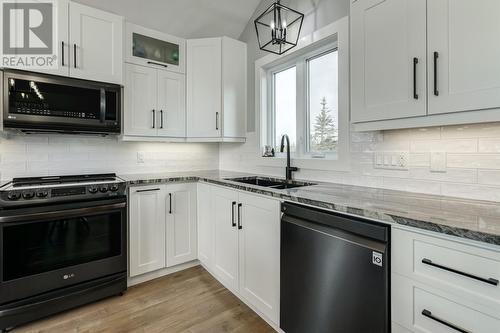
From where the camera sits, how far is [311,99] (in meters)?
2.39

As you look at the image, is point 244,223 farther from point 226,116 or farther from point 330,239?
point 226,116

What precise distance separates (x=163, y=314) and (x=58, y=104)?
1868mm

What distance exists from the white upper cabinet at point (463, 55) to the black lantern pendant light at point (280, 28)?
93 centimetres

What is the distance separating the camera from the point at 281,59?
254 centimetres

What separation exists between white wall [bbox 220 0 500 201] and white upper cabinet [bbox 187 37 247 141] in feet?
2.97

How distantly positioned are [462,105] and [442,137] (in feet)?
1.20

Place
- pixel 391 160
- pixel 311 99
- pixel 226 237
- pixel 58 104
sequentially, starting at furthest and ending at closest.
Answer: pixel 311 99 → pixel 226 237 → pixel 58 104 → pixel 391 160

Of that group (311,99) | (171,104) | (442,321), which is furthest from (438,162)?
(171,104)

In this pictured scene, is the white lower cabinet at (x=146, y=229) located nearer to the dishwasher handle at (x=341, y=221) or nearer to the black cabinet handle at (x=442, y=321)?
the dishwasher handle at (x=341, y=221)

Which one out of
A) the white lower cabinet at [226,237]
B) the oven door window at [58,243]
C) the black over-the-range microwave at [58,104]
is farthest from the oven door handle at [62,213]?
the white lower cabinet at [226,237]

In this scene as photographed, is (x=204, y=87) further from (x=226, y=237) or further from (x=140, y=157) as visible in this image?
(x=226, y=237)

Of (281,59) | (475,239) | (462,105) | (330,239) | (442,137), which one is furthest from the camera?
(281,59)

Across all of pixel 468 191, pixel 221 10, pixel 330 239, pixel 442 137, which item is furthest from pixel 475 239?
pixel 221 10

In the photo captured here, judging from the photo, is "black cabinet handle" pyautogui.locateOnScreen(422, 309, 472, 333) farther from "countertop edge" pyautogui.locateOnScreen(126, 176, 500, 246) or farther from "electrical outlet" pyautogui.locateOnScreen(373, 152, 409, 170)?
"electrical outlet" pyautogui.locateOnScreen(373, 152, 409, 170)
